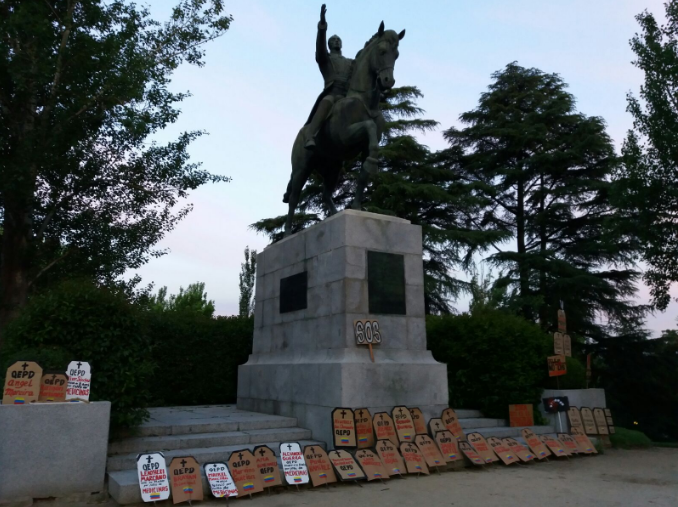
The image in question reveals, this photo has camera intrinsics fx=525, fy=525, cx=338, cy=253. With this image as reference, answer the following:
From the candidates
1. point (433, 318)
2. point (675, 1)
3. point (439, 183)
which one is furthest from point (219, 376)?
point (675, 1)

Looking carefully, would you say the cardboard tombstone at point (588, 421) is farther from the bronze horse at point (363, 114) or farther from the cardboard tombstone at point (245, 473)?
the cardboard tombstone at point (245, 473)

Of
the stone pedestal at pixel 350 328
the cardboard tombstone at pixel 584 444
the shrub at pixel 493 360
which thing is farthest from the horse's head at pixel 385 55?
the cardboard tombstone at pixel 584 444

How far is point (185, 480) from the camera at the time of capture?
538 centimetres

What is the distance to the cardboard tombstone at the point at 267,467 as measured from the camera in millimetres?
5789

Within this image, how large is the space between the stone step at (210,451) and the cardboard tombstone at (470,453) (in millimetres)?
2173

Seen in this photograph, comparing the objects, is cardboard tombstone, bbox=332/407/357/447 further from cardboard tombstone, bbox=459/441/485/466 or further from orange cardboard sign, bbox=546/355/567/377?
orange cardboard sign, bbox=546/355/567/377

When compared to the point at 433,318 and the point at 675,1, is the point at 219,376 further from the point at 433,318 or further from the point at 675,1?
the point at 675,1

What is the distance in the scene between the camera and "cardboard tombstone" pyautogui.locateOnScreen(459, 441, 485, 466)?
7.14 m

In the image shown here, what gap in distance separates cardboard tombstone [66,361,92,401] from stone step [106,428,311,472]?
88cm

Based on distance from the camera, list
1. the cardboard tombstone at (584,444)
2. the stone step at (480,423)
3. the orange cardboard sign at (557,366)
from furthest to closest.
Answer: the orange cardboard sign at (557,366), the stone step at (480,423), the cardboard tombstone at (584,444)

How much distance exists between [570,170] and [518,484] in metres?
21.0

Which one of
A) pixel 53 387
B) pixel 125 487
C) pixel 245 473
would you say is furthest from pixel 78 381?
pixel 245 473

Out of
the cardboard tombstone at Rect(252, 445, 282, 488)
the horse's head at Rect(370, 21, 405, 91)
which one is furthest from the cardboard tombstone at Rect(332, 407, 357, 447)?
the horse's head at Rect(370, 21, 405, 91)

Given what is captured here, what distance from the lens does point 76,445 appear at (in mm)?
5566
